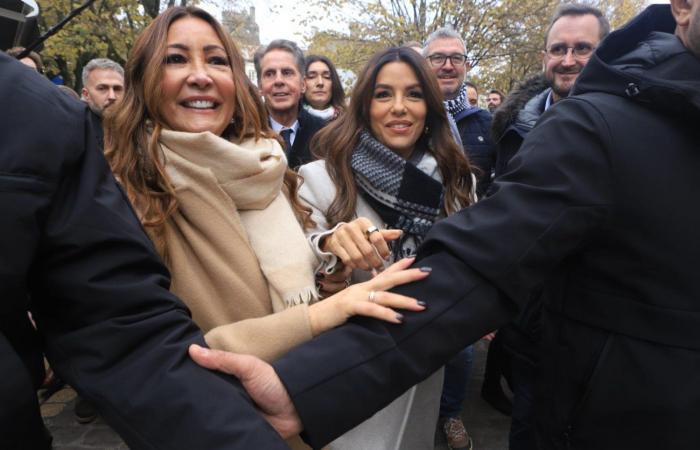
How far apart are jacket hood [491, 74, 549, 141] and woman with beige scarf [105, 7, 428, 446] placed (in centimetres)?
194

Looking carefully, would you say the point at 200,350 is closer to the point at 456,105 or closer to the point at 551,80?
the point at 551,80

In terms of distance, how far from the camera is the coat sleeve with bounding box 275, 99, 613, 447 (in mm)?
1151

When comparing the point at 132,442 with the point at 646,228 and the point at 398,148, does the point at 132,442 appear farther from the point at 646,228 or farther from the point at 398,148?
the point at 398,148

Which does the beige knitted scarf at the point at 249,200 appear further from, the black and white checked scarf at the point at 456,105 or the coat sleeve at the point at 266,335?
the black and white checked scarf at the point at 456,105

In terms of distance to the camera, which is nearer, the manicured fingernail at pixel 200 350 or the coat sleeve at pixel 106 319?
the coat sleeve at pixel 106 319

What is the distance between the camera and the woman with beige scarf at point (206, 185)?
4.92 ft

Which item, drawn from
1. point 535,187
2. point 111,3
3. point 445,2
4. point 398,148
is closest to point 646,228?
point 535,187

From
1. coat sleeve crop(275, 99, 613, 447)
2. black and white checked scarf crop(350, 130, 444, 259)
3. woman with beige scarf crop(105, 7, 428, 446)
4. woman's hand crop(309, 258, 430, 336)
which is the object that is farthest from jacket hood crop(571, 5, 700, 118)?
black and white checked scarf crop(350, 130, 444, 259)

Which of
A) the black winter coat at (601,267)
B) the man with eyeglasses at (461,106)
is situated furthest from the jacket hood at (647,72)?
the man with eyeglasses at (461,106)

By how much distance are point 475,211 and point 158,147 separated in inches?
37.5

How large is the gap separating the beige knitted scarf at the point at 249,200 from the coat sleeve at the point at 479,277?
41cm

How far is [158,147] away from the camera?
5.05 ft

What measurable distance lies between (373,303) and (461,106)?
9.87 ft

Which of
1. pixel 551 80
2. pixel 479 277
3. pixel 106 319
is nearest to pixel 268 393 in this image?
pixel 106 319
